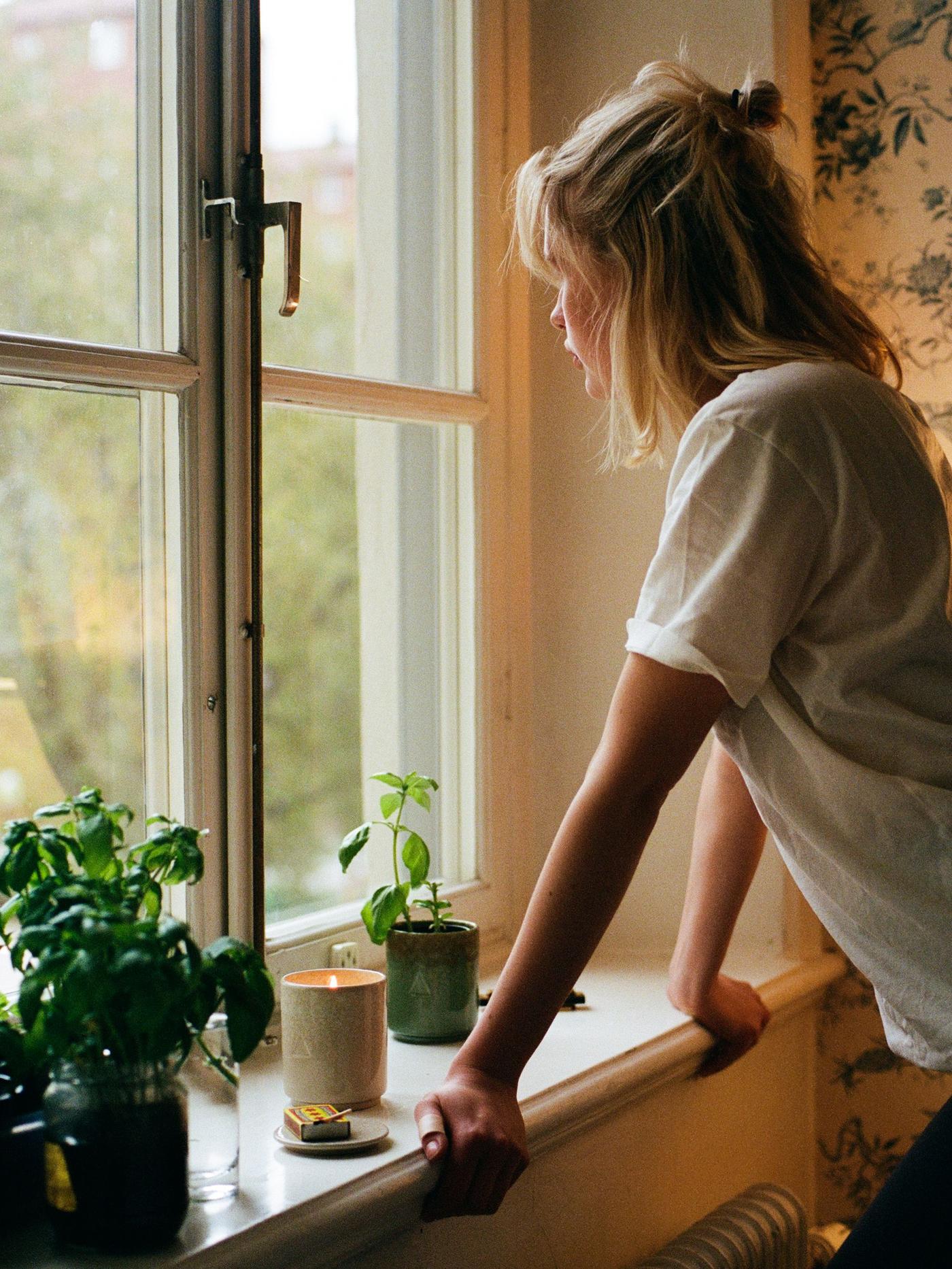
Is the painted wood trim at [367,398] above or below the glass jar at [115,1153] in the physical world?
above

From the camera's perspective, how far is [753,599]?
3.11 ft

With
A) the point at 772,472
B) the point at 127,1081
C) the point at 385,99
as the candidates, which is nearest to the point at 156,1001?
the point at 127,1081

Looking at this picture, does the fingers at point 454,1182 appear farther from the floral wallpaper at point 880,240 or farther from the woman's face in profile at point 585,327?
the floral wallpaper at point 880,240

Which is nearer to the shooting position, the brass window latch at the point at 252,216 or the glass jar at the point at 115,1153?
the glass jar at the point at 115,1153

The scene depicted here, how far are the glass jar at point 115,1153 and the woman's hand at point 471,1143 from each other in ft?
0.73

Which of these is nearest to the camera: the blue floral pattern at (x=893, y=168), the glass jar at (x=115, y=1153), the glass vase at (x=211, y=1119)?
the glass jar at (x=115, y=1153)

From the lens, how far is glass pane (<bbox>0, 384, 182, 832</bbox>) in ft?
3.56

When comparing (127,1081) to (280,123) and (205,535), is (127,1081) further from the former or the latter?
(280,123)

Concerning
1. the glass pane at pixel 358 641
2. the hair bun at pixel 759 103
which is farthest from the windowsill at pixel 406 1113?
the hair bun at pixel 759 103

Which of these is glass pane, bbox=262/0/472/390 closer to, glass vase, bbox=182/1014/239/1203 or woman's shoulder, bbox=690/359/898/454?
woman's shoulder, bbox=690/359/898/454

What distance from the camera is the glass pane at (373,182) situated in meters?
1.38

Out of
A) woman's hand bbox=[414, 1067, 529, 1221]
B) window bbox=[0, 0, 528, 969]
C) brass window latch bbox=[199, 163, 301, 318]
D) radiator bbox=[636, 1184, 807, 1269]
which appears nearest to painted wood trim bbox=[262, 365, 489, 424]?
window bbox=[0, 0, 528, 969]

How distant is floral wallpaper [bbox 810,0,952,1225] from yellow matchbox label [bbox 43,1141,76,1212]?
114 cm

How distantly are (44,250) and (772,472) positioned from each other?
0.63 m
